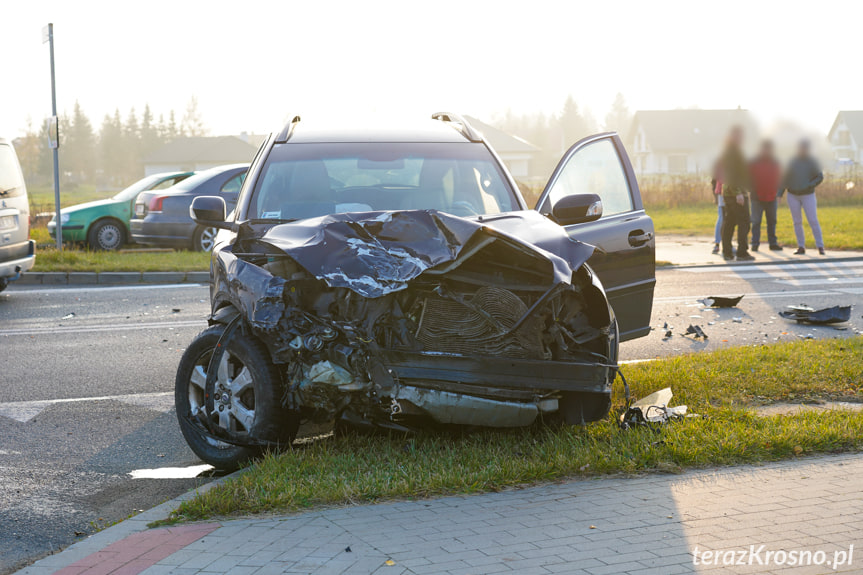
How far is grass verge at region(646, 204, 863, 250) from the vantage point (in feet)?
61.2

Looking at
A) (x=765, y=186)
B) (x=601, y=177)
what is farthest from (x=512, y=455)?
(x=765, y=186)

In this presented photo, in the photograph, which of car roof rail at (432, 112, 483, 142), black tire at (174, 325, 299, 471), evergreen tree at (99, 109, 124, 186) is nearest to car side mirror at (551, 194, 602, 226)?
car roof rail at (432, 112, 483, 142)

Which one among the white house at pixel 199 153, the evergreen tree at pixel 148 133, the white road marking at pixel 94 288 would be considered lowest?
the white road marking at pixel 94 288

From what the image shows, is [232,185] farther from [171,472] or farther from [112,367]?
[171,472]

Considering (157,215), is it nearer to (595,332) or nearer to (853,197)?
(595,332)

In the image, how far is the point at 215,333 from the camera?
4.97 metres

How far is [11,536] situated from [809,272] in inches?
499

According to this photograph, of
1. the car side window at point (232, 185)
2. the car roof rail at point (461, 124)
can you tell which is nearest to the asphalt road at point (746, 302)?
the car roof rail at point (461, 124)

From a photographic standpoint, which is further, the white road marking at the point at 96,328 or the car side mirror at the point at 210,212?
the white road marking at the point at 96,328

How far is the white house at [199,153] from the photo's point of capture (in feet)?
326

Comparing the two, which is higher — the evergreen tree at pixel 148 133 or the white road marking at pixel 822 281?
the evergreen tree at pixel 148 133

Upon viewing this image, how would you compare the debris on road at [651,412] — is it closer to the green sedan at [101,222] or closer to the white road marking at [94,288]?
the white road marking at [94,288]

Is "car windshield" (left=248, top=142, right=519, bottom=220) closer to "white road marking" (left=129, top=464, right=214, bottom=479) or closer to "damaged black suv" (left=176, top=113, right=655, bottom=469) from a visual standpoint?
"damaged black suv" (left=176, top=113, right=655, bottom=469)

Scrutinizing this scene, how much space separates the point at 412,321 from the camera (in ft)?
14.5
